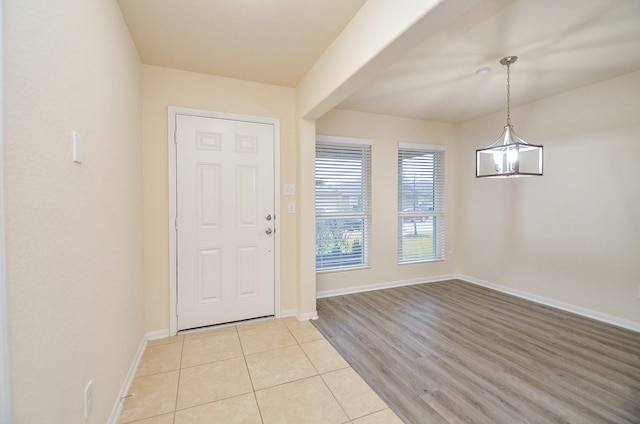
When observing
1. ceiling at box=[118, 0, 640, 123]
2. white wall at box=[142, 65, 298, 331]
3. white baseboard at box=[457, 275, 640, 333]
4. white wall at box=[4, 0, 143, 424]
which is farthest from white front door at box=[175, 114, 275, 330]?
white baseboard at box=[457, 275, 640, 333]

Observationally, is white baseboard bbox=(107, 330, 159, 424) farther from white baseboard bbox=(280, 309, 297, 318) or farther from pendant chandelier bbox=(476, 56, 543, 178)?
pendant chandelier bbox=(476, 56, 543, 178)

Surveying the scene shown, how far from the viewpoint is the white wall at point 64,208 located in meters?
0.79

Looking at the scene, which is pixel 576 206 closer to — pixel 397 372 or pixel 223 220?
pixel 397 372

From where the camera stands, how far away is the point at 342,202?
149 inches

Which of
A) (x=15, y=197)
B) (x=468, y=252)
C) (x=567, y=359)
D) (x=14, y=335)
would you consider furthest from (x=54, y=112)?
(x=468, y=252)

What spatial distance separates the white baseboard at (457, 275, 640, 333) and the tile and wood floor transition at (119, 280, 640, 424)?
13 centimetres

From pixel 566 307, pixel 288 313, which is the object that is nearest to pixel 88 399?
pixel 288 313

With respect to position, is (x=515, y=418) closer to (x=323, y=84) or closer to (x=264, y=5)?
(x=323, y=84)

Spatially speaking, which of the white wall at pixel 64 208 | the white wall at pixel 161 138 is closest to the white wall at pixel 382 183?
the white wall at pixel 161 138

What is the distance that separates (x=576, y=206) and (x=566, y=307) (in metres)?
1.17

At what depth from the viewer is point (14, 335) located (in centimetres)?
75

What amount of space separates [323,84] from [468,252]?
3.51m

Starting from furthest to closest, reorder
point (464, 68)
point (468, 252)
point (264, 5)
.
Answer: point (468, 252) → point (464, 68) → point (264, 5)

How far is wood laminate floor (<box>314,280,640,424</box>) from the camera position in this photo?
168cm
